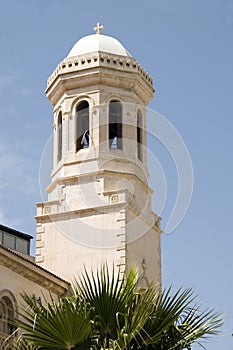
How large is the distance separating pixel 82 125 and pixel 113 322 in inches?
735

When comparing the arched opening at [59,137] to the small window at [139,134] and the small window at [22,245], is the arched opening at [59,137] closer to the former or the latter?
the small window at [139,134]

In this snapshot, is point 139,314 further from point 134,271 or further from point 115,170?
point 115,170

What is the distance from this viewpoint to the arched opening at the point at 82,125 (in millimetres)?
33375

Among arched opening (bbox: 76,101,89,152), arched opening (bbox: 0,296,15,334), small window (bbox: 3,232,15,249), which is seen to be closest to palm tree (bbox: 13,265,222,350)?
arched opening (bbox: 0,296,15,334)

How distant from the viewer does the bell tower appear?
3133 cm

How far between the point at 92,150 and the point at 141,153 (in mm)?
2418

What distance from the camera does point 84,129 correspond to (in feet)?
111

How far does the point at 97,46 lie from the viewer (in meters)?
34.2

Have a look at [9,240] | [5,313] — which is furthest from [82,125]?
[9,240]

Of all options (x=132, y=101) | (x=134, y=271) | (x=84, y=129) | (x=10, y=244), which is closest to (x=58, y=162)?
(x=84, y=129)

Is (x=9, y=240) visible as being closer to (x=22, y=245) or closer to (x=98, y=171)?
(x=22, y=245)

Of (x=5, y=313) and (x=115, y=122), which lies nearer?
(x=5, y=313)

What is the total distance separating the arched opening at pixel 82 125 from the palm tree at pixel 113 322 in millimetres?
17273

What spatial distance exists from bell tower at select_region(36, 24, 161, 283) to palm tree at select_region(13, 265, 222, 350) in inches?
568
